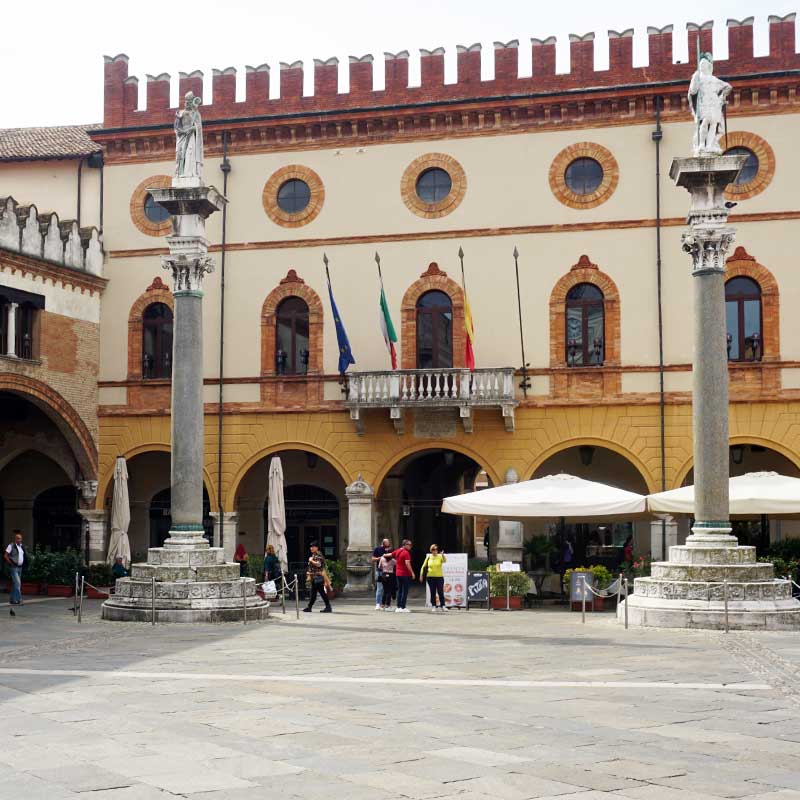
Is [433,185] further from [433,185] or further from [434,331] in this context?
[434,331]

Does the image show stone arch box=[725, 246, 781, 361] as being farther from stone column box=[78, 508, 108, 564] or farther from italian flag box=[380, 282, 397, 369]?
stone column box=[78, 508, 108, 564]

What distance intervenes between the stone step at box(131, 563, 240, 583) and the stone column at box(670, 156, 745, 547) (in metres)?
7.01

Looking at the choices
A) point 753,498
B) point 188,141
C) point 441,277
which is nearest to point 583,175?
point 441,277

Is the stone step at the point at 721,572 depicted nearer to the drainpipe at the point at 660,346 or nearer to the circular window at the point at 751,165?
the drainpipe at the point at 660,346

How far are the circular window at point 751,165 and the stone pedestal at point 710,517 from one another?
8.92 metres

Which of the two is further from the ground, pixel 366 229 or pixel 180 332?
pixel 366 229

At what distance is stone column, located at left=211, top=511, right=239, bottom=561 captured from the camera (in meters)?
29.1

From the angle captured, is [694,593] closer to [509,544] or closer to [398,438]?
[509,544]

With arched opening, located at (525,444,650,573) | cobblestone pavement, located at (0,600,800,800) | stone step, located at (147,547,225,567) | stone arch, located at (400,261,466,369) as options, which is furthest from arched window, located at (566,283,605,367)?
cobblestone pavement, located at (0,600,800,800)

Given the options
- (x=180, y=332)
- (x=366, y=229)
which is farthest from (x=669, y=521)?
(x=180, y=332)

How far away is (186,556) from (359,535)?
380 inches

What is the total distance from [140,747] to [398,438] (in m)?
20.3

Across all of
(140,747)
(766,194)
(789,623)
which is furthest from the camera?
(766,194)

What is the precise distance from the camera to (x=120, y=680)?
11.9 m
